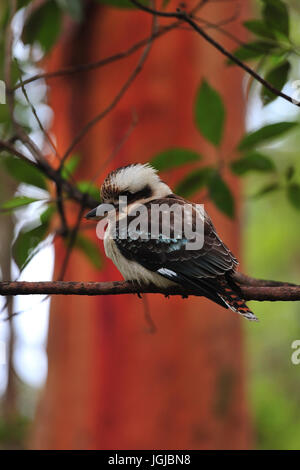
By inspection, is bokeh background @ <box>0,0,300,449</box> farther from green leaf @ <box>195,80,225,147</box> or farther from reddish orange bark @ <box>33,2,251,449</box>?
green leaf @ <box>195,80,225,147</box>

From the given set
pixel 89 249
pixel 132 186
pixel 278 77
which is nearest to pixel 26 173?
pixel 132 186

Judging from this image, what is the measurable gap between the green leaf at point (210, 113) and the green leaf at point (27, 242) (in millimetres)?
692

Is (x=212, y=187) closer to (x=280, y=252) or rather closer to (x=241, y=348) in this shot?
(x=241, y=348)

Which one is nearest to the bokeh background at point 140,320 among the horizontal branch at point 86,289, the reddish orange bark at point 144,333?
the reddish orange bark at point 144,333

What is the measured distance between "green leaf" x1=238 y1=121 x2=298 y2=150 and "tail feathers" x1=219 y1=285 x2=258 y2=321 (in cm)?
60

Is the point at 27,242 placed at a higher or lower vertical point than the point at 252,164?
lower

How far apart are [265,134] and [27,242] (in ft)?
3.13

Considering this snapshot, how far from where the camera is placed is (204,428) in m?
4.57

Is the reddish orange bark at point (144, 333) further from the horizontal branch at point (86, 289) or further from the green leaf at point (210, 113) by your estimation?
the horizontal branch at point (86, 289)

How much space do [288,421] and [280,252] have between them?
3.63m

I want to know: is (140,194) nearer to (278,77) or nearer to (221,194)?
(221,194)

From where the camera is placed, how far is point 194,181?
2410 millimetres

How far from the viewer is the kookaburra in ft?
6.48

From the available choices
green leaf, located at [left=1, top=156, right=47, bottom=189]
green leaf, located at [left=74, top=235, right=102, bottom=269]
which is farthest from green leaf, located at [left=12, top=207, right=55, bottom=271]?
green leaf, located at [left=74, top=235, right=102, bottom=269]
